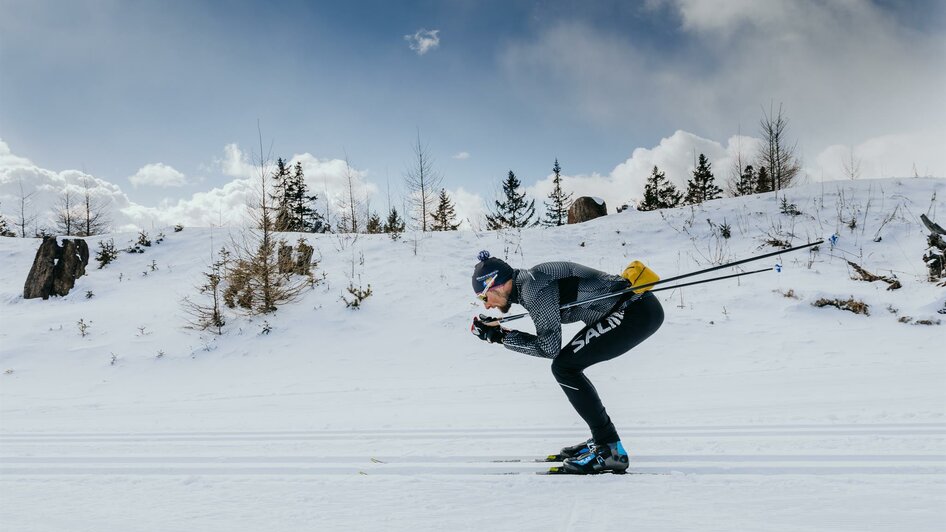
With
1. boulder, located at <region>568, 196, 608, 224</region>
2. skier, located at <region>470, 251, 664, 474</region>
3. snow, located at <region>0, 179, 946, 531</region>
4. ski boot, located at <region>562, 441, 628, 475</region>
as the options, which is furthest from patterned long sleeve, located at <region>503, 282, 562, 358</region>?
boulder, located at <region>568, 196, 608, 224</region>

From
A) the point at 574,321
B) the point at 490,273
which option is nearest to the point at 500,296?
the point at 490,273

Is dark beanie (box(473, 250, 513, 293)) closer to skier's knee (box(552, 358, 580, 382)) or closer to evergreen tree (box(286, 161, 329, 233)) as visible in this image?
skier's knee (box(552, 358, 580, 382))

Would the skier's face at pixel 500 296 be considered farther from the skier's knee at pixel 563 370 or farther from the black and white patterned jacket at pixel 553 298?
the skier's knee at pixel 563 370

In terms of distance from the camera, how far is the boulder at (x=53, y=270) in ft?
45.3

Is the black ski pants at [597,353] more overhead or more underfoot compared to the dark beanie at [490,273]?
more underfoot

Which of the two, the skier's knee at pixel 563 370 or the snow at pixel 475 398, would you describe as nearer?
the snow at pixel 475 398

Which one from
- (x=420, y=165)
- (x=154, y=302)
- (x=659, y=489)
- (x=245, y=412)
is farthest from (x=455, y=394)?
(x=420, y=165)

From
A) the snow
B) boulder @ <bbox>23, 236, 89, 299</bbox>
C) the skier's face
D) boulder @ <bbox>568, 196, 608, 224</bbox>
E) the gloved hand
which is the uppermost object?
boulder @ <bbox>568, 196, 608, 224</bbox>

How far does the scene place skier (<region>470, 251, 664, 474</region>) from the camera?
3.28 metres

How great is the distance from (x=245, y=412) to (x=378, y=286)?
5.99m

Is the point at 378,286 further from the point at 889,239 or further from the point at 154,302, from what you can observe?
the point at 889,239

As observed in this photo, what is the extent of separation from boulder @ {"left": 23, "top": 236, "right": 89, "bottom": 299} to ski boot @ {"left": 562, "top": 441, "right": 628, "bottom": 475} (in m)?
16.4

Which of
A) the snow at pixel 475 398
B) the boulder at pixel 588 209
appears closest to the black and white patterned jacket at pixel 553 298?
the snow at pixel 475 398

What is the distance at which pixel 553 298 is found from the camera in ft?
10.8
